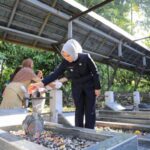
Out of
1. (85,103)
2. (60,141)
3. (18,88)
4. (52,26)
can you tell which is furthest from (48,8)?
(60,141)

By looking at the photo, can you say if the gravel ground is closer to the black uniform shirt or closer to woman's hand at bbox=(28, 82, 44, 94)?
woman's hand at bbox=(28, 82, 44, 94)

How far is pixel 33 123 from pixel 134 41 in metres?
6.63

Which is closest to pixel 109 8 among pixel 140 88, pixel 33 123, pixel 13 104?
pixel 140 88

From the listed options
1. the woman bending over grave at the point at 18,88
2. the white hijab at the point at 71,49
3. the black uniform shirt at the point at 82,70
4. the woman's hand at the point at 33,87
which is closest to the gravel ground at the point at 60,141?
the woman's hand at the point at 33,87

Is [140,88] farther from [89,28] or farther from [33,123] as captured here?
[33,123]

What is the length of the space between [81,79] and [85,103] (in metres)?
0.34

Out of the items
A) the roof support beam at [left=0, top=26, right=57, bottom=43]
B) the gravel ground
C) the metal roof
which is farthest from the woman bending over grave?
the gravel ground

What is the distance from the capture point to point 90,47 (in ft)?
25.3

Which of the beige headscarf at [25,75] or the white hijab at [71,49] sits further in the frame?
the beige headscarf at [25,75]

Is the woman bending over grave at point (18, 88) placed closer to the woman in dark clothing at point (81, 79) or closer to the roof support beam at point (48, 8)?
the woman in dark clothing at point (81, 79)

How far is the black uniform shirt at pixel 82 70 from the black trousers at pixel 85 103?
0.09 metres

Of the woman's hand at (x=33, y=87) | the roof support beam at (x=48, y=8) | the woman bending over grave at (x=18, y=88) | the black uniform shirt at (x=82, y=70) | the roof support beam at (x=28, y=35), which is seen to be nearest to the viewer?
the woman's hand at (x=33, y=87)

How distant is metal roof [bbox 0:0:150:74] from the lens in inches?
205

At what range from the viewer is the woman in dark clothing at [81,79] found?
133 inches
